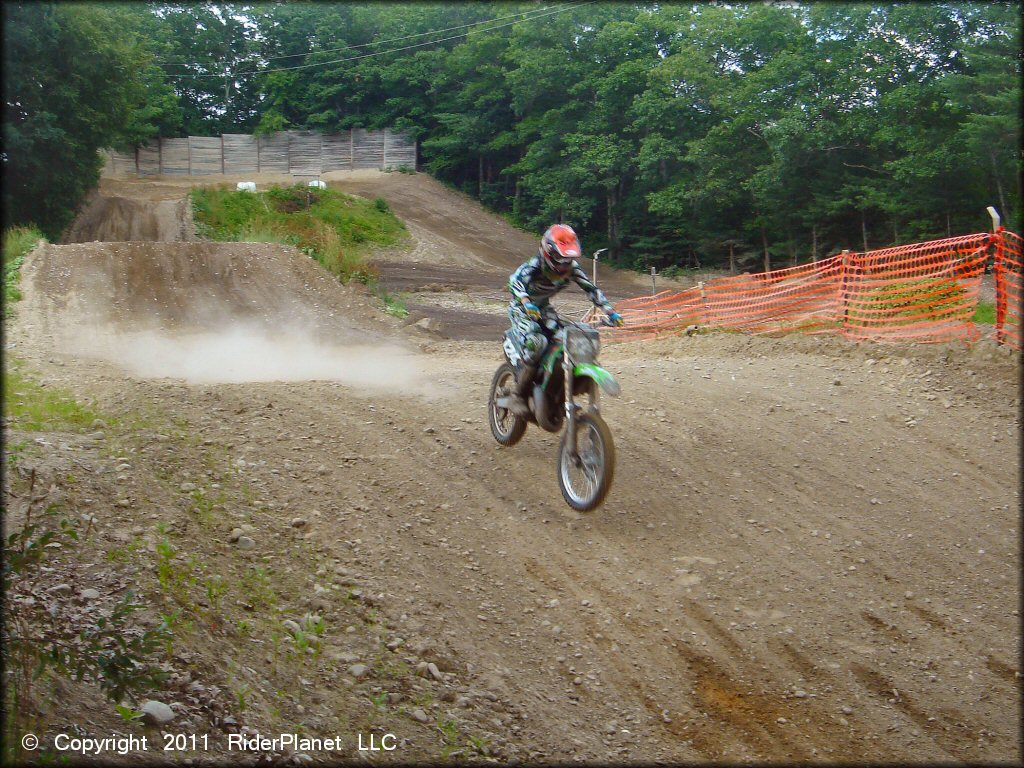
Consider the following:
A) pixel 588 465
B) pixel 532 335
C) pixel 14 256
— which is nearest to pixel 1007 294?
pixel 532 335

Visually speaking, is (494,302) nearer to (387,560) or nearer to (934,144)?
(934,144)

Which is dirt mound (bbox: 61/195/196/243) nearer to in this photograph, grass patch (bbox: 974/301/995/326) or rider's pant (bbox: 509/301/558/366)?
A: grass patch (bbox: 974/301/995/326)

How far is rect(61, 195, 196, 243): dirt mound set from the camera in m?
39.1

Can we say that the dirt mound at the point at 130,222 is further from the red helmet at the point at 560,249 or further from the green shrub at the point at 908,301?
the red helmet at the point at 560,249

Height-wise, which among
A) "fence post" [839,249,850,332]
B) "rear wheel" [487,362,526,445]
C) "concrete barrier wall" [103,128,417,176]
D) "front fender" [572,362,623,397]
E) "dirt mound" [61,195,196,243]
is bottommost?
"rear wheel" [487,362,526,445]

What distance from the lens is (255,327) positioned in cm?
1648

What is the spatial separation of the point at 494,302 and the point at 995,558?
22078 millimetres

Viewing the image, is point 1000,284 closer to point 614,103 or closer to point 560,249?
point 560,249

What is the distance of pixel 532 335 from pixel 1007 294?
7.09m

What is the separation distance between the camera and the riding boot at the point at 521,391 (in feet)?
25.6

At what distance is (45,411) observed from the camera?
8469mm

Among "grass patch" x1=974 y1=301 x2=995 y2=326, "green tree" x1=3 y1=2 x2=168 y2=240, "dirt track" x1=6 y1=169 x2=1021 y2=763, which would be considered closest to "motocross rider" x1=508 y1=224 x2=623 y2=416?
"dirt track" x1=6 y1=169 x2=1021 y2=763

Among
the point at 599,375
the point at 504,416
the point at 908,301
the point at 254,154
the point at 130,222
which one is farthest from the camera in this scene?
the point at 254,154

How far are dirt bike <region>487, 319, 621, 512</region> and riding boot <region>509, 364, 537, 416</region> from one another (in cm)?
6
